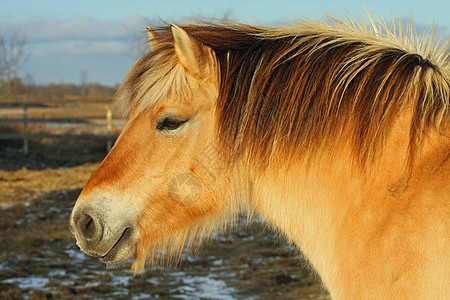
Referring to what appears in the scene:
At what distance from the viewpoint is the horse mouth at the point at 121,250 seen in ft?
7.30

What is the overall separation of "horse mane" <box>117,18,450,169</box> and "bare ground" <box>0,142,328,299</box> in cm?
186

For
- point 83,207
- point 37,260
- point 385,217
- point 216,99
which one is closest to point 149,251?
point 83,207

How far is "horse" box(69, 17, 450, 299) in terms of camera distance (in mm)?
1817

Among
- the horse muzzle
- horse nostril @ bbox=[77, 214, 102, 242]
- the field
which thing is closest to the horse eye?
the horse muzzle

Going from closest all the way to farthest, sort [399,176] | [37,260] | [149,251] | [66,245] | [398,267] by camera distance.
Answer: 1. [398,267]
2. [399,176]
3. [149,251]
4. [37,260]
5. [66,245]

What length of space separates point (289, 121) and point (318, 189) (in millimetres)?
356

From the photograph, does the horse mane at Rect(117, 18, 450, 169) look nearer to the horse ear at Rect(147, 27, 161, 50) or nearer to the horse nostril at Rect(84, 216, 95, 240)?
the horse ear at Rect(147, 27, 161, 50)

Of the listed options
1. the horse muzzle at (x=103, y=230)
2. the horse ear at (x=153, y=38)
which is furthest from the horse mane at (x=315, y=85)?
the horse muzzle at (x=103, y=230)

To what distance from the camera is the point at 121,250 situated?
226 cm

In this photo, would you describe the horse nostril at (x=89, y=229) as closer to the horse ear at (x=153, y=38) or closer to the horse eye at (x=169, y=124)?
the horse eye at (x=169, y=124)

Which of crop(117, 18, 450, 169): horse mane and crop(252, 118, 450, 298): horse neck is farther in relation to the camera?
crop(117, 18, 450, 169): horse mane

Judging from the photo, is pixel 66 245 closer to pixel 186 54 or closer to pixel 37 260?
pixel 37 260

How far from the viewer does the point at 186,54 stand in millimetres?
2072

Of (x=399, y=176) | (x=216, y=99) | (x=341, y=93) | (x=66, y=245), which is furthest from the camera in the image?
(x=66, y=245)
